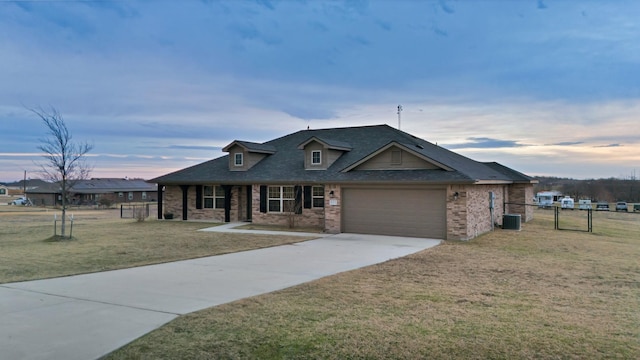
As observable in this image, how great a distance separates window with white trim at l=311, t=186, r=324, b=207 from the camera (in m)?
21.5

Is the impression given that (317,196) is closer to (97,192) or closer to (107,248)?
(107,248)

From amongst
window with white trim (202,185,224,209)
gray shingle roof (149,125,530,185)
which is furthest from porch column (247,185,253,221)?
window with white trim (202,185,224,209)

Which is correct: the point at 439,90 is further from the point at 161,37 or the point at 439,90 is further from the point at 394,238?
the point at 161,37

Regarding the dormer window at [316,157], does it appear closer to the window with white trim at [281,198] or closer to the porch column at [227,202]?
the window with white trim at [281,198]

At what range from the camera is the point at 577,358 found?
5078 mm

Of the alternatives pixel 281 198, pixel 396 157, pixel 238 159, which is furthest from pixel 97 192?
pixel 396 157

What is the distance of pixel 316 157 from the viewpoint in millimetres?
22609

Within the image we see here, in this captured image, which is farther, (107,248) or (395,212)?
(395,212)

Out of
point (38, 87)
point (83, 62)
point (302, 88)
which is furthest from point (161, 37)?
point (302, 88)

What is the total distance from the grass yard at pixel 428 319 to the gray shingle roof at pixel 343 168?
7.49 metres

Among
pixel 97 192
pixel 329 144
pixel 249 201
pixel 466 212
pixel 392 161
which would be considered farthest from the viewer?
pixel 97 192

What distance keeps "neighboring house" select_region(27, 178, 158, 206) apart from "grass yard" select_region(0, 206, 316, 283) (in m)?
→ 42.8

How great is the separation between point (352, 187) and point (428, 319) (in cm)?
1287

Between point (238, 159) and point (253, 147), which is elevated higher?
point (253, 147)
